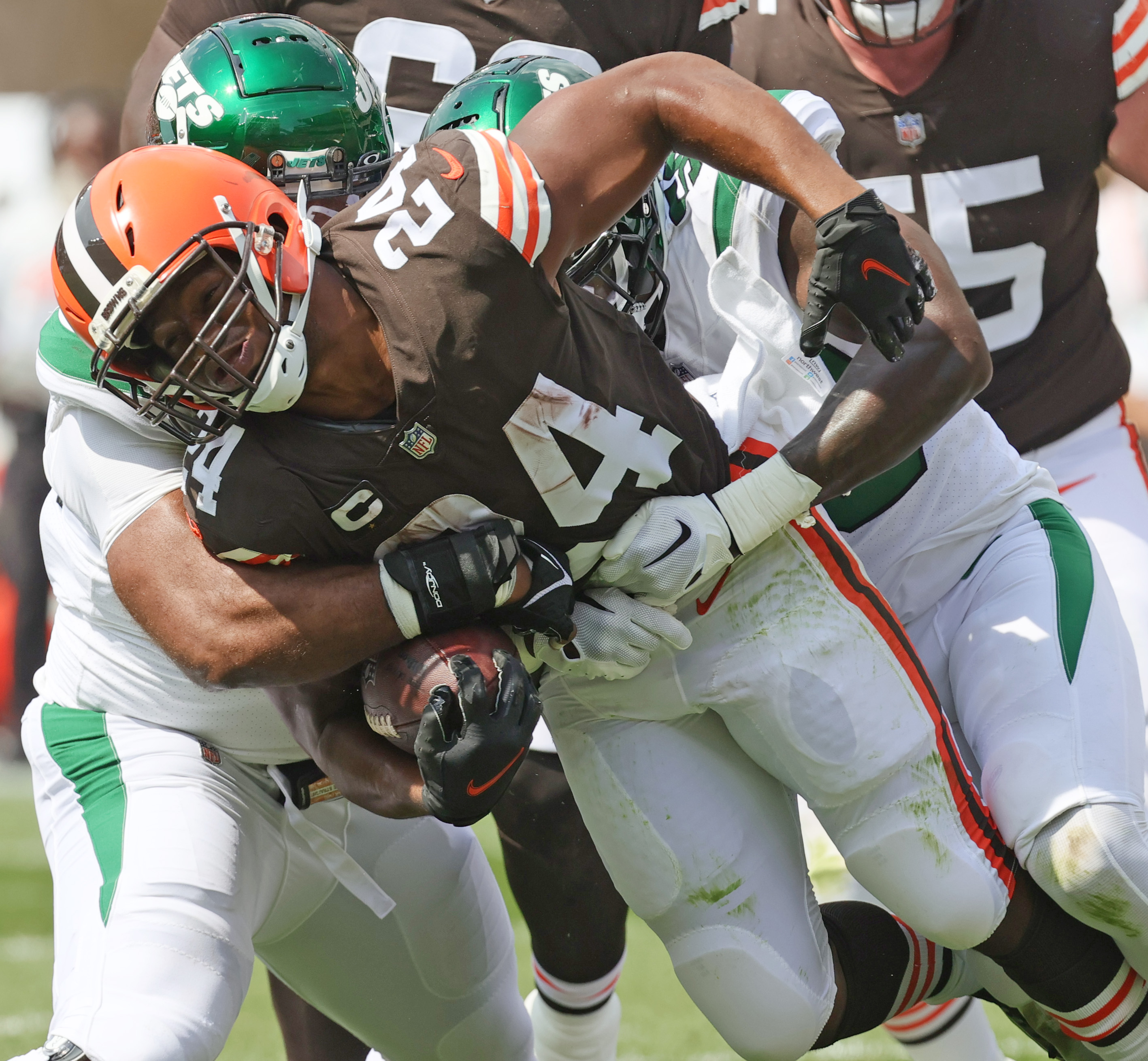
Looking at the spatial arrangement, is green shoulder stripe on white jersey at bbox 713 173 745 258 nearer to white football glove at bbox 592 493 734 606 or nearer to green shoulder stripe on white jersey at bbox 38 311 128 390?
white football glove at bbox 592 493 734 606

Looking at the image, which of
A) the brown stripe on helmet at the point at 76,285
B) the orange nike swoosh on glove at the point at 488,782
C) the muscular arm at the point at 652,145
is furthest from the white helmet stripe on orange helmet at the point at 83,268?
the orange nike swoosh on glove at the point at 488,782

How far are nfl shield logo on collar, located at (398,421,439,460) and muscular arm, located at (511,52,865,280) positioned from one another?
0.97ft

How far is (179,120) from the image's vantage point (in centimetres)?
252

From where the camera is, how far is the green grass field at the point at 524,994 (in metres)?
3.78

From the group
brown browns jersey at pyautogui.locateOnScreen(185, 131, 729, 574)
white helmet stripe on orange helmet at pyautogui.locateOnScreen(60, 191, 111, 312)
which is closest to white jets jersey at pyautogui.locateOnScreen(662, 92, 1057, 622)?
brown browns jersey at pyautogui.locateOnScreen(185, 131, 729, 574)

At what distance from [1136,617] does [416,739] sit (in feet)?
5.42

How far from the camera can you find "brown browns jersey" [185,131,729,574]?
2076 mm

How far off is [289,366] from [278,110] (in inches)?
27.4

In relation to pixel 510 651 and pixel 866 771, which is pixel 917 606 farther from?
pixel 510 651

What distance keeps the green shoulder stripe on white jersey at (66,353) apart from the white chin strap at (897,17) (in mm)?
1775

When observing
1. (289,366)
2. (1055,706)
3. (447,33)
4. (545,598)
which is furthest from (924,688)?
(447,33)

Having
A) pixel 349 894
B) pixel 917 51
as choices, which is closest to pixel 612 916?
pixel 349 894

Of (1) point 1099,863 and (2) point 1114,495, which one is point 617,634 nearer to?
(1) point 1099,863

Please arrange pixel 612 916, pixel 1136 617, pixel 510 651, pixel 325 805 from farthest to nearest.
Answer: pixel 612 916 → pixel 1136 617 → pixel 325 805 → pixel 510 651
